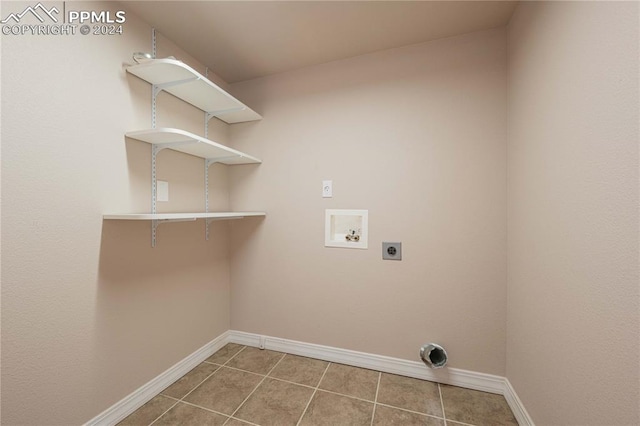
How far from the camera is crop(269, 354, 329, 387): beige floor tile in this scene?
5.58ft

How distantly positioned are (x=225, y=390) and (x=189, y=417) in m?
0.25

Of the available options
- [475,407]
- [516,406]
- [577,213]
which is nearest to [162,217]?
[577,213]

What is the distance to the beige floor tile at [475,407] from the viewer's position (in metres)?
1.35

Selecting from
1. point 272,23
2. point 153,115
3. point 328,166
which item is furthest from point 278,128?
point 153,115

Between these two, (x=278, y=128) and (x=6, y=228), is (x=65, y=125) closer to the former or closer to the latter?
(x=6, y=228)

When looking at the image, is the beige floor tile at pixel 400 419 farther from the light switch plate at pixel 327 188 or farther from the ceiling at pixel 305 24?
the ceiling at pixel 305 24

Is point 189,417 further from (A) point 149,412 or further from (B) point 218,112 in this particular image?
(B) point 218,112

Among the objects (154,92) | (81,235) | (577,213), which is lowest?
(81,235)

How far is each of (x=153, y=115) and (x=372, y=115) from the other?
1.48m

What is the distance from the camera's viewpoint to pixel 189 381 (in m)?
1.68

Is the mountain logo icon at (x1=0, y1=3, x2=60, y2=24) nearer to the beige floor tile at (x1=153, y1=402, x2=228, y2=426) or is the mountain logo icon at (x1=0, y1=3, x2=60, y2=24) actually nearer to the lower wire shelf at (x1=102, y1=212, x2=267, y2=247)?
the lower wire shelf at (x1=102, y1=212, x2=267, y2=247)

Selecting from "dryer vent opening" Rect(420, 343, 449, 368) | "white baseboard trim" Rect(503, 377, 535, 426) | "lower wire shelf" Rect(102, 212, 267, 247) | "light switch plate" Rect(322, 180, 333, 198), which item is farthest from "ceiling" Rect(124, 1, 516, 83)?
→ "white baseboard trim" Rect(503, 377, 535, 426)

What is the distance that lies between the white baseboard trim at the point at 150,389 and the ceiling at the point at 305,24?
88.2 inches

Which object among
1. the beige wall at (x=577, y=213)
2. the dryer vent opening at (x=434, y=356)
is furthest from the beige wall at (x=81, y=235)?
the beige wall at (x=577, y=213)
